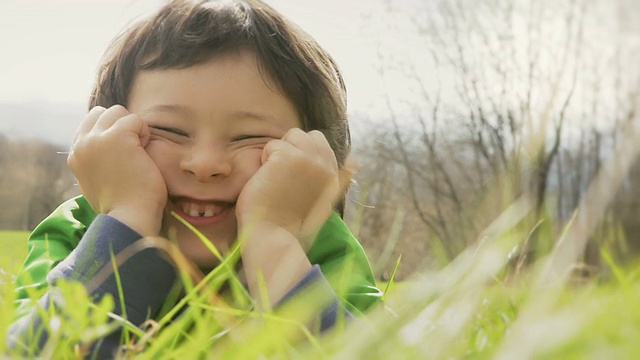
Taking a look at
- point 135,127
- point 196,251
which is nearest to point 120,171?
point 135,127

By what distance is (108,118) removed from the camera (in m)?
1.30

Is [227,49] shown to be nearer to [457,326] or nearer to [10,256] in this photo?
[10,256]

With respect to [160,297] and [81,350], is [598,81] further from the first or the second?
[81,350]

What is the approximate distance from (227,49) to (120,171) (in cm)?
38

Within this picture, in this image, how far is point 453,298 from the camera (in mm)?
421

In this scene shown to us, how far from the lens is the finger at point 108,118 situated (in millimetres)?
1291

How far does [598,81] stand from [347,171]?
3775 millimetres

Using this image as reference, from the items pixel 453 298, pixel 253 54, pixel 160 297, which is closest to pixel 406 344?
pixel 453 298

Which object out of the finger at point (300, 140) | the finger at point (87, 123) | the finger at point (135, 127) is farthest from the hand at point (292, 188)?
the finger at point (87, 123)

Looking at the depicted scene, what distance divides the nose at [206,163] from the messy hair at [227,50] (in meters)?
0.21

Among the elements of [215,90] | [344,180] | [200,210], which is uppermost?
[215,90]

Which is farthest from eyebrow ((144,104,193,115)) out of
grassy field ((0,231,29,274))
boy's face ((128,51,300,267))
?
grassy field ((0,231,29,274))

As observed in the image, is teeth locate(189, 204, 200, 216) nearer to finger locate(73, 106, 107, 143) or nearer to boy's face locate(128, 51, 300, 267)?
boy's face locate(128, 51, 300, 267)

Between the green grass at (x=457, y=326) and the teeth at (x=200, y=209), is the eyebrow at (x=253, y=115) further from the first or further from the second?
the green grass at (x=457, y=326)
